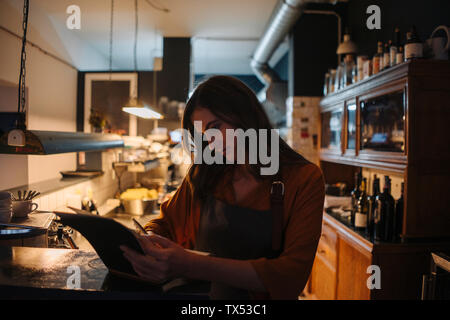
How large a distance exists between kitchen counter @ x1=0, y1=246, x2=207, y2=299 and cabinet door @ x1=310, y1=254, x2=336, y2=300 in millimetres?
2269

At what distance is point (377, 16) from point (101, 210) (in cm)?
335

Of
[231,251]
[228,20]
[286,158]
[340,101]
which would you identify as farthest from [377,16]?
[231,251]

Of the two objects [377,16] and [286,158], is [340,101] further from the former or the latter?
[286,158]

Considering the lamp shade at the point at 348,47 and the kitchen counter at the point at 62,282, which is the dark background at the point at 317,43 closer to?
the lamp shade at the point at 348,47

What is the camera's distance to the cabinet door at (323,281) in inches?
111

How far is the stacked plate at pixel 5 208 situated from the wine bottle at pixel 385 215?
2.16 m

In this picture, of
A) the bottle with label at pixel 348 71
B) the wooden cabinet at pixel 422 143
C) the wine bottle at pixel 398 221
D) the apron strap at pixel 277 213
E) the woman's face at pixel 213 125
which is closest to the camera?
the apron strap at pixel 277 213

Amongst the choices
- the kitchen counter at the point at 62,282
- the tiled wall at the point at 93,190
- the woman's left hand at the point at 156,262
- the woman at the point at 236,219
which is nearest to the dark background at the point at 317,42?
the tiled wall at the point at 93,190

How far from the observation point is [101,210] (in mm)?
3188

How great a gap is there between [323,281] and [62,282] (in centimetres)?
266

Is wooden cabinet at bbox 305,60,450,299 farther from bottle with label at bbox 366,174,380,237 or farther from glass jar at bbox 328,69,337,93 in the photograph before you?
glass jar at bbox 328,69,337,93

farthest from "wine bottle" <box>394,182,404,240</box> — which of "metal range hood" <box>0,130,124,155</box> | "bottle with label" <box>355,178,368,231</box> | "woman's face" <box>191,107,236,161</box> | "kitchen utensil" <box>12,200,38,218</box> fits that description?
"kitchen utensil" <box>12,200,38,218</box>

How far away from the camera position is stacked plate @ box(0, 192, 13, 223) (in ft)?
4.70

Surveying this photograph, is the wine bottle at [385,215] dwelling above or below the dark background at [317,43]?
below
